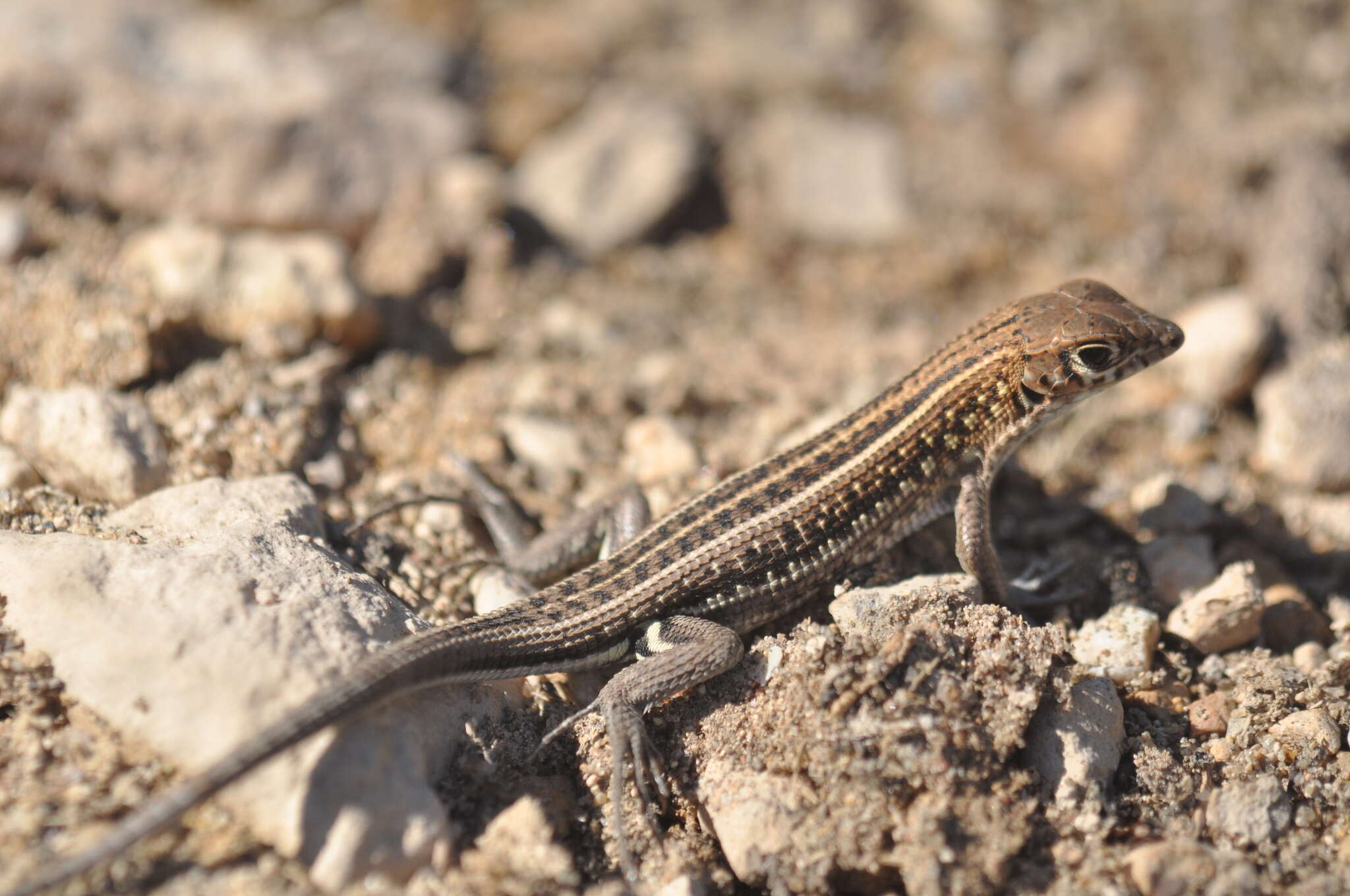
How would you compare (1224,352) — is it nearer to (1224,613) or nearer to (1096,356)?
(1096,356)

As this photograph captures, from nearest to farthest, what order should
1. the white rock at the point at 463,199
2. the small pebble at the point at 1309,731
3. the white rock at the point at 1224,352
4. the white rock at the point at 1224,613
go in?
the small pebble at the point at 1309,731 < the white rock at the point at 1224,613 < the white rock at the point at 1224,352 < the white rock at the point at 463,199

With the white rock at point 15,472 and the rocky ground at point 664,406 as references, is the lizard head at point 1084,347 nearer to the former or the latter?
the rocky ground at point 664,406

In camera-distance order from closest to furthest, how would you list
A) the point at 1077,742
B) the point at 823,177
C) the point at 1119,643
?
1. the point at 1077,742
2. the point at 1119,643
3. the point at 823,177

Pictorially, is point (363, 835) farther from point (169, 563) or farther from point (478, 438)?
point (478, 438)

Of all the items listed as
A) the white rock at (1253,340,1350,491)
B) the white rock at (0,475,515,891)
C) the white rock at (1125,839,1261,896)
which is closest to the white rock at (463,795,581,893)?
the white rock at (0,475,515,891)

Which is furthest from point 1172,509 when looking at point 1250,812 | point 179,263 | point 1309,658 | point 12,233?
point 12,233

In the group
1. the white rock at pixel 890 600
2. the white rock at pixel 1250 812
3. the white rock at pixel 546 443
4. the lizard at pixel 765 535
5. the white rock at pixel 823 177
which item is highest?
the white rock at pixel 823 177

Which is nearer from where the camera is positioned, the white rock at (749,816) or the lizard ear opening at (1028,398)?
the white rock at (749,816)

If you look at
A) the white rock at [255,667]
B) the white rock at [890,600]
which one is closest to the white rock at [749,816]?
the white rock at [890,600]

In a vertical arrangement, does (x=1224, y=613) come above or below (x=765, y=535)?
below
